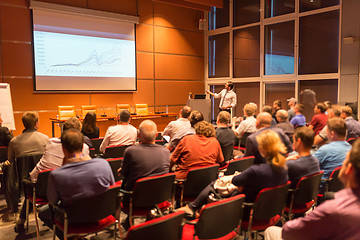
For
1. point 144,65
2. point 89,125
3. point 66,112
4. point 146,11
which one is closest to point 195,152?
point 89,125

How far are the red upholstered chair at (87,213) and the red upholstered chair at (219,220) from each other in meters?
0.69

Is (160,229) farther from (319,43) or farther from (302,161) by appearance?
(319,43)

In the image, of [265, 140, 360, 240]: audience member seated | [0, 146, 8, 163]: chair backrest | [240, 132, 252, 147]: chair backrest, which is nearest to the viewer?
[265, 140, 360, 240]: audience member seated

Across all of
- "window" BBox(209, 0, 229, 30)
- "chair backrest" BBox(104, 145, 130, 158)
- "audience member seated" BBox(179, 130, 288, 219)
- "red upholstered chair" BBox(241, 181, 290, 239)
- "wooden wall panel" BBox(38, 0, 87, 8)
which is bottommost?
"red upholstered chair" BBox(241, 181, 290, 239)

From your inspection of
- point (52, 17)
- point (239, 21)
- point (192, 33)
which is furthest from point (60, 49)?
point (239, 21)

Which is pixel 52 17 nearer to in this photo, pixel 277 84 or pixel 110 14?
pixel 110 14

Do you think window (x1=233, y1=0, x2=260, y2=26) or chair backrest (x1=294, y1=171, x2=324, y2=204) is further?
window (x1=233, y1=0, x2=260, y2=26)

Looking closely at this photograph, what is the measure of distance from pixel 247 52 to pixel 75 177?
991cm

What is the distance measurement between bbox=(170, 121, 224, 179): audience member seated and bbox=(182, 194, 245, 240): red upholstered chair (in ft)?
Answer: 3.67

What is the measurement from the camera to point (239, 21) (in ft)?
37.0

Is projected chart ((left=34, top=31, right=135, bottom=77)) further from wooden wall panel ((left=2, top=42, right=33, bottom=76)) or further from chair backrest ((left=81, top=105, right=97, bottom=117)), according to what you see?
chair backrest ((left=81, top=105, right=97, bottom=117))

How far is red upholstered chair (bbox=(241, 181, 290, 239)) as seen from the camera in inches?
95.5

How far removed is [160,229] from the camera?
1781mm

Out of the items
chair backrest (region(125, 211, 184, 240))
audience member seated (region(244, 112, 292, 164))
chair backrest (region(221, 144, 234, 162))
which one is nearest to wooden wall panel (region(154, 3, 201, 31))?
chair backrest (region(221, 144, 234, 162))
